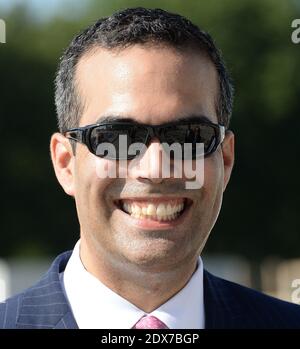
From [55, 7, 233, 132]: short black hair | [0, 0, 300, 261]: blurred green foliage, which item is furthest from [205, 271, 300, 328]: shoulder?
[0, 0, 300, 261]: blurred green foliage

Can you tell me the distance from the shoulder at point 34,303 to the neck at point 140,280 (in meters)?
0.17

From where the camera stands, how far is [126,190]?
141 inches

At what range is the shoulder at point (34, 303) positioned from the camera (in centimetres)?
381

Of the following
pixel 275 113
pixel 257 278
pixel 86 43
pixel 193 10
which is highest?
pixel 193 10

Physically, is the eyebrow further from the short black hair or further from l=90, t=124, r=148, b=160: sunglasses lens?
the short black hair

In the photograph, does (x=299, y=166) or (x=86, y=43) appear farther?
(x=299, y=166)

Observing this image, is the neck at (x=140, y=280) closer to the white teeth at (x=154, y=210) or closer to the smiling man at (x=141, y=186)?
the smiling man at (x=141, y=186)

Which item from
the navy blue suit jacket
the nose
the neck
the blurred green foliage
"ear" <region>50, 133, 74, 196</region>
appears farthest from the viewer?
the blurred green foliage

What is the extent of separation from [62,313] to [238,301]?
2.41 feet

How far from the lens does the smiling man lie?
3588 millimetres

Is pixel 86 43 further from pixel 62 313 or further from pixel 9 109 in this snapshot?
pixel 9 109

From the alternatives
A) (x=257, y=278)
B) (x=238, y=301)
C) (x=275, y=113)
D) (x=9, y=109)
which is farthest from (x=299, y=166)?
(x=238, y=301)

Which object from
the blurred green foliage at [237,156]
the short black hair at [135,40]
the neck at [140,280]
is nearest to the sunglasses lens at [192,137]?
the short black hair at [135,40]

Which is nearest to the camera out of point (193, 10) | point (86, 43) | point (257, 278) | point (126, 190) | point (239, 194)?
point (126, 190)
